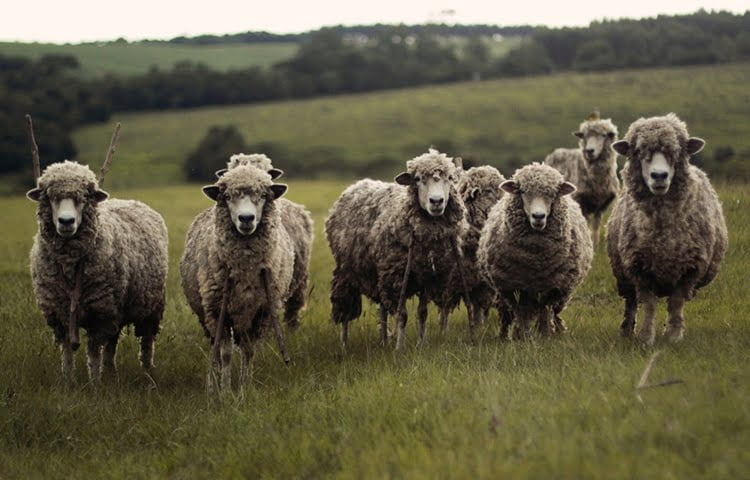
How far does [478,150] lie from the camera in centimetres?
4594

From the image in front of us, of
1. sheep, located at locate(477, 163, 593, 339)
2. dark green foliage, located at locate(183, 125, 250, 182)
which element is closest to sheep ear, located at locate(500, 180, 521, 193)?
sheep, located at locate(477, 163, 593, 339)

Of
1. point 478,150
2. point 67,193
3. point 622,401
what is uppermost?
point 67,193

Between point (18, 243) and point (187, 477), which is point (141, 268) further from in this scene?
point (18, 243)

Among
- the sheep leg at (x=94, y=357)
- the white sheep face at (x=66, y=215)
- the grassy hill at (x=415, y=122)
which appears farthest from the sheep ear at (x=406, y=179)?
the grassy hill at (x=415, y=122)

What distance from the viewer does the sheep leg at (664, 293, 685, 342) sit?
24.2 ft

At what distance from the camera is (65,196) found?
7.61m

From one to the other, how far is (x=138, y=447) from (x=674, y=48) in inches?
1140

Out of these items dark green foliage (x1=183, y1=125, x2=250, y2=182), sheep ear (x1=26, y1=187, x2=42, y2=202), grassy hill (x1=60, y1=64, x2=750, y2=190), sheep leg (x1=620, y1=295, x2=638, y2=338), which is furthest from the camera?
dark green foliage (x1=183, y1=125, x2=250, y2=182)

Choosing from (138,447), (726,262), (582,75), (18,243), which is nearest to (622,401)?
(138,447)

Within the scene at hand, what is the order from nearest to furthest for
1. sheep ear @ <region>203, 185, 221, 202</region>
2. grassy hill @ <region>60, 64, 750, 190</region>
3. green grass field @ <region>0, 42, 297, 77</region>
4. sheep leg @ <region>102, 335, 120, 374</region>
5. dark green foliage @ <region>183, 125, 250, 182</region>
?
sheep ear @ <region>203, 185, 221, 202</region>, sheep leg @ <region>102, 335, 120, 374</region>, grassy hill @ <region>60, 64, 750, 190</region>, dark green foliage @ <region>183, 125, 250, 182</region>, green grass field @ <region>0, 42, 297, 77</region>

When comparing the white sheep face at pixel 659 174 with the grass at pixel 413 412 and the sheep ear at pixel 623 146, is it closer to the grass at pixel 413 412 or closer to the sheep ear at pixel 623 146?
the sheep ear at pixel 623 146

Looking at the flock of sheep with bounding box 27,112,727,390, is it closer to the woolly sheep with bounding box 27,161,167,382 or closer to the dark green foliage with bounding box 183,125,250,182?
the woolly sheep with bounding box 27,161,167,382

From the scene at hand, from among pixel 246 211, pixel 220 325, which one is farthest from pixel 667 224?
pixel 220 325

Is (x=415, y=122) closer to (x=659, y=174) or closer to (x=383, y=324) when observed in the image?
(x=383, y=324)
